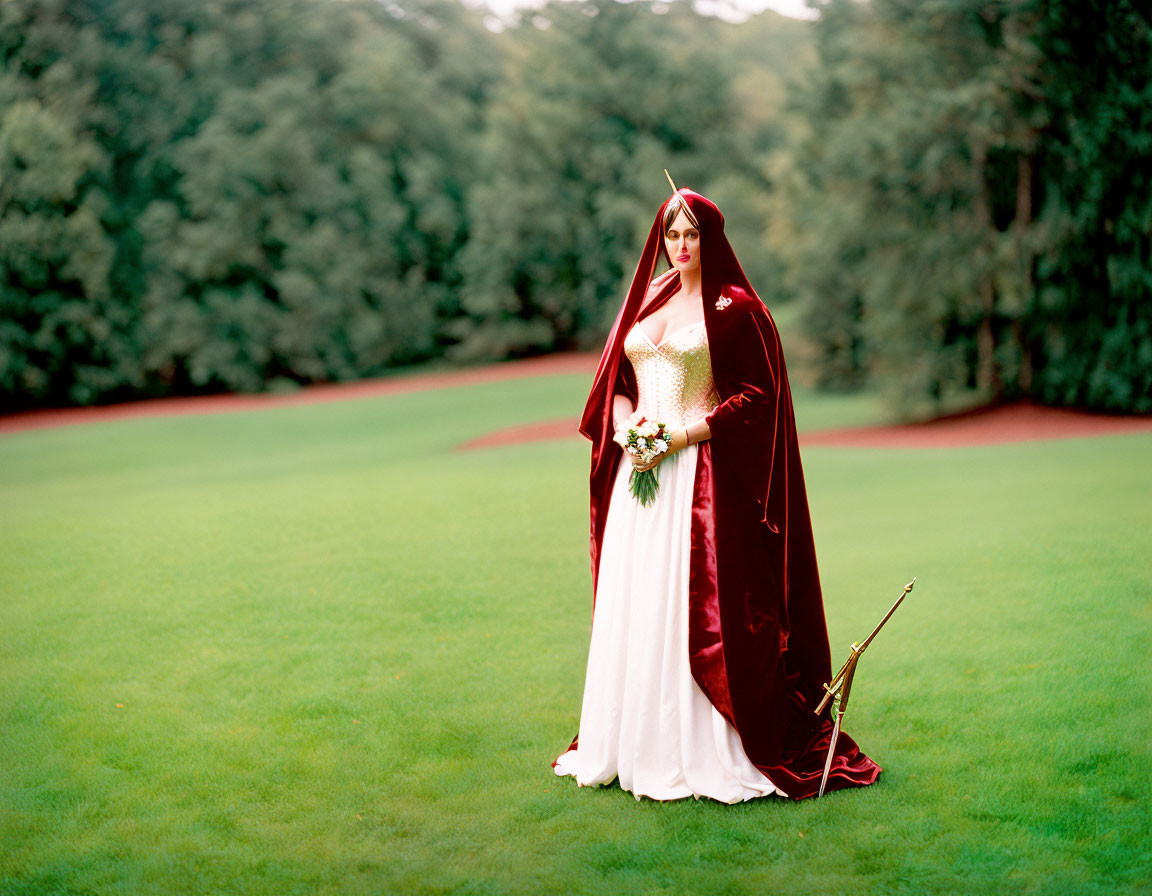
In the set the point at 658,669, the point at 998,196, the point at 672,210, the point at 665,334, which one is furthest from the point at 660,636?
the point at 998,196

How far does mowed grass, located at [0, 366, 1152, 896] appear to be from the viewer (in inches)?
139

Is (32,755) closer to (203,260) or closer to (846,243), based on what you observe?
(846,243)

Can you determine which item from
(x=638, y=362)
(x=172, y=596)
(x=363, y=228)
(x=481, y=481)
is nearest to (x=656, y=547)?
(x=638, y=362)

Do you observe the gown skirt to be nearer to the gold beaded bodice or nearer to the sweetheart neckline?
the gold beaded bodice

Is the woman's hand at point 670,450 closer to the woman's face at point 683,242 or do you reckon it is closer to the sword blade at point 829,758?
the woman's face at point 683,242

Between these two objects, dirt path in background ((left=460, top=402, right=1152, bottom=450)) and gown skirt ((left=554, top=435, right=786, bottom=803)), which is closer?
gown skirt ((left=554, top=435, right=786, bottom=803))

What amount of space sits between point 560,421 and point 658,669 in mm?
15578

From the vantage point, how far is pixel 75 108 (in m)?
23.7

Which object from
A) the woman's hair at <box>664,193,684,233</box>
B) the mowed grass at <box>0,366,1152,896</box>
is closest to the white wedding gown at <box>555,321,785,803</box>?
the mowed grass at <box>0,366,1152,896</box>

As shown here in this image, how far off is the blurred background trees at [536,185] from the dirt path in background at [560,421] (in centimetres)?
53

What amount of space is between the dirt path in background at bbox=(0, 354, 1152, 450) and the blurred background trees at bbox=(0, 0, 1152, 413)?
0.53 metres

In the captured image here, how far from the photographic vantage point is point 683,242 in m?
3.85

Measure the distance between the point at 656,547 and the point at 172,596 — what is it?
193 inches

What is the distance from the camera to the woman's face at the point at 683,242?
384 cm
